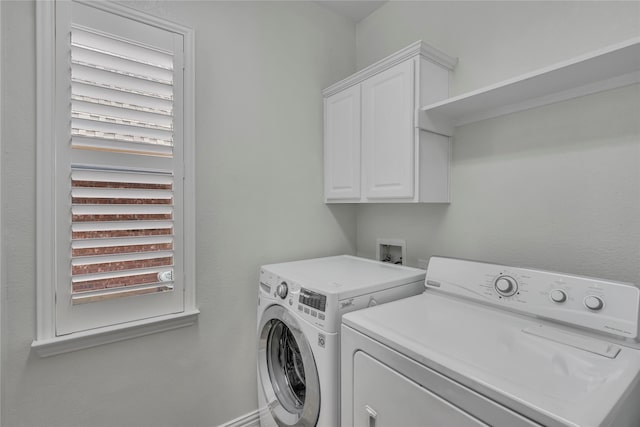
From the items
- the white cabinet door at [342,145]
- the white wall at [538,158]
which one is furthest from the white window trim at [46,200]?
the white wall at [538,158]

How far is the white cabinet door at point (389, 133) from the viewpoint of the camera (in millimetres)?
1554

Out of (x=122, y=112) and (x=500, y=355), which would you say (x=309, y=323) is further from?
(x=122, y=112)

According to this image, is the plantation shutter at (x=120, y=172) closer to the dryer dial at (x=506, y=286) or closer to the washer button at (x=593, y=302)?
the dryer dial at (x=506, y=286)

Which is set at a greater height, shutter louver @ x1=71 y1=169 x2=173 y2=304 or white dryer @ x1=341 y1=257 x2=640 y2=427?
shutter louver @ x1=71 y1=169 x2=173 y2=304

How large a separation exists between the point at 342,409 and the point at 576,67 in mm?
1499

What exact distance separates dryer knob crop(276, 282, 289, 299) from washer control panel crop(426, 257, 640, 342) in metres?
0.70

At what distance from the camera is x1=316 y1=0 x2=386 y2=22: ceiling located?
2.09m

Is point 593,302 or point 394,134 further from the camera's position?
point 394,134

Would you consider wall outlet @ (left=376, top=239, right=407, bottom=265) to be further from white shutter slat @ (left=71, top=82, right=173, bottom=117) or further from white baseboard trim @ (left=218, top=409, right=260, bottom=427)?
white shutter slat @ (left=71, top=82, right=173, bottom=117)

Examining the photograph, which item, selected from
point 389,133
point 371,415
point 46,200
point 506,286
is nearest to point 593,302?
point 506,286

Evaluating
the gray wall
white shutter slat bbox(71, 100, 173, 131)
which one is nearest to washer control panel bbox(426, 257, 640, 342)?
the gray wall

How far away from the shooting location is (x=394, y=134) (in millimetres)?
1630

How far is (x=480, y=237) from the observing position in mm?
1582

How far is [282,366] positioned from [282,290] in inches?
19.5
